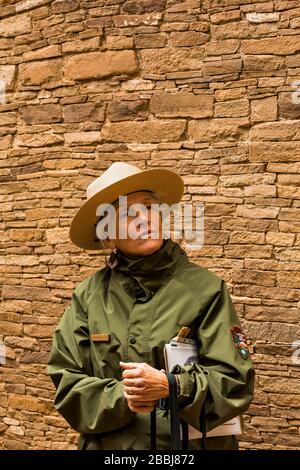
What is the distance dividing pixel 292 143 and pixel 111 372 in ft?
6.52

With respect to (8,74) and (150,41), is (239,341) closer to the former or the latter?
(150,41)

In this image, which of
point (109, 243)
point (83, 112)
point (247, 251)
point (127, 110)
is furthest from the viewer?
point (83, 112)

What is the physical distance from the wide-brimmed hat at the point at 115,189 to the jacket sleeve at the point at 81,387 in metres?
0.27

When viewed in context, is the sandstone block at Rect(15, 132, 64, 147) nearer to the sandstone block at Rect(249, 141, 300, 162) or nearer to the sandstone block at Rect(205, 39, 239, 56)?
the sandstone block at Rect(205, 39, 239, 56)

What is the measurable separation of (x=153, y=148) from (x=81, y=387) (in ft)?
7.02

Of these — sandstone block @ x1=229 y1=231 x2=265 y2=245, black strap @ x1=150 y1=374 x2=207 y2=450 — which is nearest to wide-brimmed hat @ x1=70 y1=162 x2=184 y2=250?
black strap @ x1=150 y1=374 x2=207 y2=450

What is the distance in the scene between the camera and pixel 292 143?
346cm

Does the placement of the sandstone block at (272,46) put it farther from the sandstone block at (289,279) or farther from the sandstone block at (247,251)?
the sandstone block at (289,279)

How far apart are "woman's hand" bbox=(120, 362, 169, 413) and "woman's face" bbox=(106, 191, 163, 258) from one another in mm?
419

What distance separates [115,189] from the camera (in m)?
2.09

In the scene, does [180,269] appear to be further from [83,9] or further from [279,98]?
[83,9]

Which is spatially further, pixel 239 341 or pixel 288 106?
pixel 288 106

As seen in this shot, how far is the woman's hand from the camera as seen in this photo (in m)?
1.75

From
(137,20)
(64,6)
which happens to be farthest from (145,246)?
(64,6)
